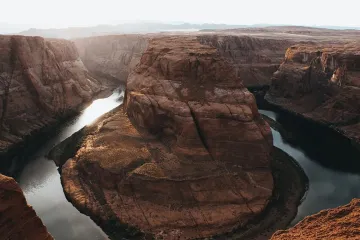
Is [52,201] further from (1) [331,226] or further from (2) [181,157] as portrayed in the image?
(1) [331,226]

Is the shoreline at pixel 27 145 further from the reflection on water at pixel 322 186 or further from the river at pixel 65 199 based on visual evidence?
the reflection on water at pixel 322 186

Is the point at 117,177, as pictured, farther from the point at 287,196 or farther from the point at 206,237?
the point at 287,196

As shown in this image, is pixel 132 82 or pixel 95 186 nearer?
pixel 95 186

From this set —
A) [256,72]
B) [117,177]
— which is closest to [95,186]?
[117,177]

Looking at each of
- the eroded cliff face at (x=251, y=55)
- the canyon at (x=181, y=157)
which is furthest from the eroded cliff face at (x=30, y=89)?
the eroded cliff face at (x=251, y=55)

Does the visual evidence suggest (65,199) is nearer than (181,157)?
Yes

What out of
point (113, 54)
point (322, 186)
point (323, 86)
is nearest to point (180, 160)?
point (322, 186)
